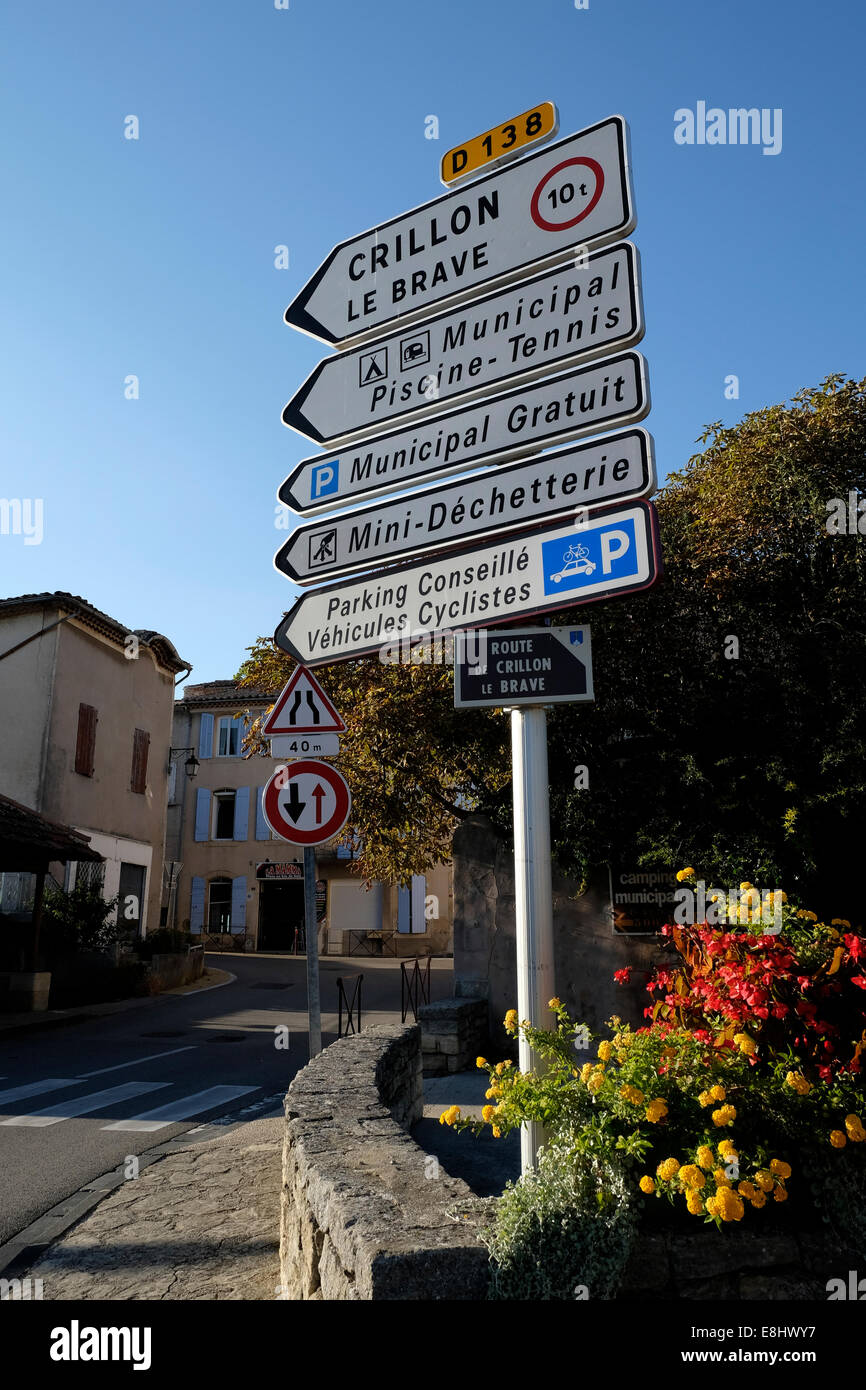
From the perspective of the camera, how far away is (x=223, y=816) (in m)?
35.6

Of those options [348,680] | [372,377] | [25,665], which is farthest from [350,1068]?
[25,665]

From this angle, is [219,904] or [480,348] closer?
[480,348]

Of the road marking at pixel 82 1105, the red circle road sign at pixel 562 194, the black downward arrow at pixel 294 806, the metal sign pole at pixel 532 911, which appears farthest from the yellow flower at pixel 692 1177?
the road marking at pixel 82 1105

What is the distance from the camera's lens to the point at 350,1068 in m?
5.31

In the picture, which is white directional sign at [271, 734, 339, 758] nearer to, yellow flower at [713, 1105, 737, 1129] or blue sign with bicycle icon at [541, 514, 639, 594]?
blue sign with bicycle icon at [541, 514, 639, 594]

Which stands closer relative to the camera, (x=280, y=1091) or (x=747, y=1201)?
(x=747, y=1201)

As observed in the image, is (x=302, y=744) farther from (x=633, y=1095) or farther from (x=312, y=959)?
(x=633, y=1095)

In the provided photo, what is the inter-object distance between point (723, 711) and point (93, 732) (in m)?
16.4

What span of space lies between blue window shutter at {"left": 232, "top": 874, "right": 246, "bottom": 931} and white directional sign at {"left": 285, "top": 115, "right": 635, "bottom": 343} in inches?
1279

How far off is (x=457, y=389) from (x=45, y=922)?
1759cm

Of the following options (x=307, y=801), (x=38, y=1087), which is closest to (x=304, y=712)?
(x=307, y=801)

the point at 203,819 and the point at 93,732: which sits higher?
the point at 93,732
